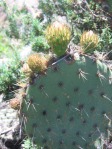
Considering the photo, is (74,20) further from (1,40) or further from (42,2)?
(1,40)

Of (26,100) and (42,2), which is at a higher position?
(42,2)

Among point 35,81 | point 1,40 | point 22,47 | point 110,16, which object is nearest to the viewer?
point 35,81

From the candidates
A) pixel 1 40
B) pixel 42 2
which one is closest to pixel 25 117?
pixel 42 2

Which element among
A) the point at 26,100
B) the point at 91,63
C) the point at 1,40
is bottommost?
the point at 1,40

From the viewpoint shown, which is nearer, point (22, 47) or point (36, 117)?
point (36, 117)

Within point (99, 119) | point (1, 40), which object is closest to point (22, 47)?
point (1, 40)

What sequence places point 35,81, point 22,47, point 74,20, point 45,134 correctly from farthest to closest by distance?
point 22,47, point 74,20, point 45,134, point 35,81
